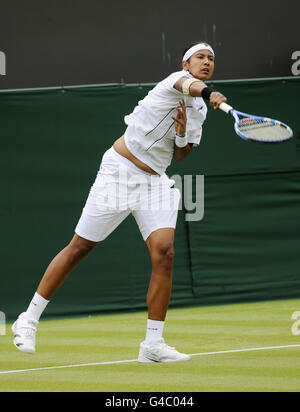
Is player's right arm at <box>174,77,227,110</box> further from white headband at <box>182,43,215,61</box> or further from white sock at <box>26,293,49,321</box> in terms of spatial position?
white sock at <box>26,293,49,321</box>

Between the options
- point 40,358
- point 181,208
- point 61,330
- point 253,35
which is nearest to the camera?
point 40,358

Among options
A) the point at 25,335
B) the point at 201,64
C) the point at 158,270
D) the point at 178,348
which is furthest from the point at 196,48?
the point at 178,348

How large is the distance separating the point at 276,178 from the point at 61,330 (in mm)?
3266

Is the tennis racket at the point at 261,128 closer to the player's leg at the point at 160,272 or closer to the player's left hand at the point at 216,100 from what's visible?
the player's left hand at the point at 216,100

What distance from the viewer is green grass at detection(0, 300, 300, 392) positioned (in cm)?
514

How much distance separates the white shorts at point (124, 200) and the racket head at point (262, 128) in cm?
102

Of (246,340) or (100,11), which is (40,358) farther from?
(100,11)

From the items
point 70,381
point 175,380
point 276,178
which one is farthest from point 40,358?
point 276,178

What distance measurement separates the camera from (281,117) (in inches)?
412

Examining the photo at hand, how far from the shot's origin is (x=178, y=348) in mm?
6996

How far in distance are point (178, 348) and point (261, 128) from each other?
2.45 metres

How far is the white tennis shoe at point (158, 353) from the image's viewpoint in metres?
5.82
